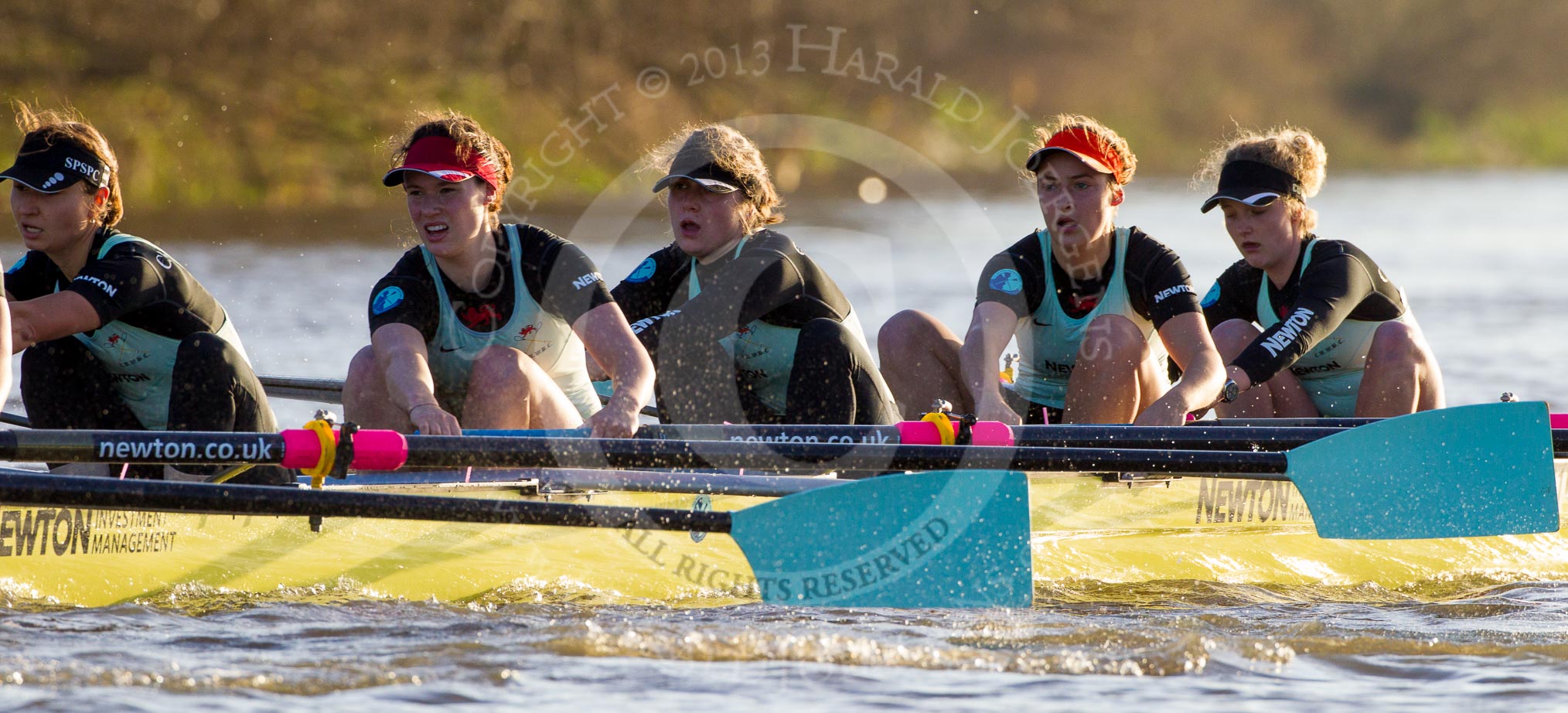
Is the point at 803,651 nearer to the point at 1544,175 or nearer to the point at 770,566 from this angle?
the point at 770,566

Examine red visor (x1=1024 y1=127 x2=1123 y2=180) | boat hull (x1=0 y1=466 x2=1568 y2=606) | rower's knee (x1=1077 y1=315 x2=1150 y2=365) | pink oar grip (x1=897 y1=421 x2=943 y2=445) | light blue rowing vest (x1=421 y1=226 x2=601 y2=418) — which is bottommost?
boat hull (x1=0 y1=466 x2=1568 y2=606)

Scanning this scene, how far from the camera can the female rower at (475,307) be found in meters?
4.35

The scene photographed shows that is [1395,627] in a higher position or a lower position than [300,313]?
lower

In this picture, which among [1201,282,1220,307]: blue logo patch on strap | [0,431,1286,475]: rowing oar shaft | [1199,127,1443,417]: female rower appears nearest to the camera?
[0,431,1286,475]: rowing oar shaft

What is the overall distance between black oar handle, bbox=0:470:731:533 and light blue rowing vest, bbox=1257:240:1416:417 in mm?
2550

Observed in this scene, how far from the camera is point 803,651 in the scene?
12.0 feet

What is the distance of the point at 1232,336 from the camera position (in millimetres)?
5477

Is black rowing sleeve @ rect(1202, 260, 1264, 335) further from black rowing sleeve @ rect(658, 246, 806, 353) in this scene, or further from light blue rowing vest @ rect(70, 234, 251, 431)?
light blue rowing vest @ rect(70, 234, 251, 431)

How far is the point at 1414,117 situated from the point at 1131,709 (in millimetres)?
34646

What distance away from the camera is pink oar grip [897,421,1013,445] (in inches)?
167

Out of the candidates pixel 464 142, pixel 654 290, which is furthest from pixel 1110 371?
pixel 464 142

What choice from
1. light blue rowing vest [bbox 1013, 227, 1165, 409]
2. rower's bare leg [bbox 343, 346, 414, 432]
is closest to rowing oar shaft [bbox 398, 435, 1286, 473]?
rower's bare leg [bbox 343, 346, 414, 432]

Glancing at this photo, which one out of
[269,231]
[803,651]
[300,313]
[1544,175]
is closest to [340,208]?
[269,231]

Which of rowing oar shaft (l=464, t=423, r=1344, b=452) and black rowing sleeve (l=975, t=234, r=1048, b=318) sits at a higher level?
black rowing sleeve (l=975, t=234, r=1048, b=318)
